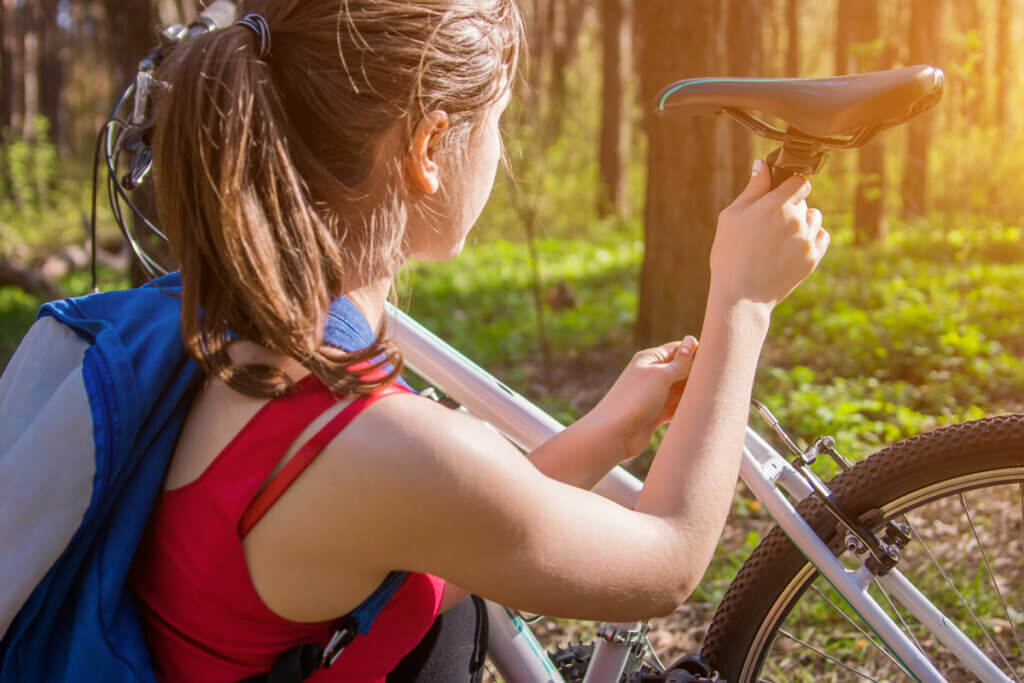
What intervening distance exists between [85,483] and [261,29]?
1.76ft

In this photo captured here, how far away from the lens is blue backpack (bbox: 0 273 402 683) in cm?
97

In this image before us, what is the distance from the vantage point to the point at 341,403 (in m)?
0.97

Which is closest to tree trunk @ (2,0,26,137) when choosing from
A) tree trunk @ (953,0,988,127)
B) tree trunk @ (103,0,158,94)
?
tree trunk @ (103,0,158,94)

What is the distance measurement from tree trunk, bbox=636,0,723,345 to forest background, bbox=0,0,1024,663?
0.01 metres

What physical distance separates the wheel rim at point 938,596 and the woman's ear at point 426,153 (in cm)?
94

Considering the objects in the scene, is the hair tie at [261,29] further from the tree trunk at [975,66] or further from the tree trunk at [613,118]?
the tree trunk at [613,118]

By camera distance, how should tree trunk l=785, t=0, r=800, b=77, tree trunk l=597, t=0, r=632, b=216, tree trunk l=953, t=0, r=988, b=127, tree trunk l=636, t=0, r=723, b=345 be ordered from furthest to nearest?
tree trunk l=785, t=0, r=800, b=77 → tree trunk l=597, t=0, r=632, b=216 → tree trunk l=953, t=0, r=988, b=127 → tree trunk l=636, t=0, r=723, b=345

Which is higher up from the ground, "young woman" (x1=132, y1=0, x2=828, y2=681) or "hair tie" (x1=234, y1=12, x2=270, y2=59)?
"hair tie" (x1=234, y1=12, x2=270, y2=59)

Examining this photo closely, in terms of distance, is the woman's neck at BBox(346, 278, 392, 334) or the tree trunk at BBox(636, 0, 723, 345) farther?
the tree trunk at BBox(636, 0, 723, 345)

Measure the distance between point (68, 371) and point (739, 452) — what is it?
0.83 m

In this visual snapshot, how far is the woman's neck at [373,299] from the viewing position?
116cm

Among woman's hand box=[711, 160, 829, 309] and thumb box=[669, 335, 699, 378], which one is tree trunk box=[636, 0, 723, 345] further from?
woman's hand box=[711, 160, 829, 309]

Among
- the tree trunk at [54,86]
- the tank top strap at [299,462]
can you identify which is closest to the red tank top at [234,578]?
the tank top strap at [299,462]

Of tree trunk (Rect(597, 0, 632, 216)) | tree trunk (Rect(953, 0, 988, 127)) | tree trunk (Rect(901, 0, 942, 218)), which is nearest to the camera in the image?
tree trunk (Rect(953, 0, 988, 127))
